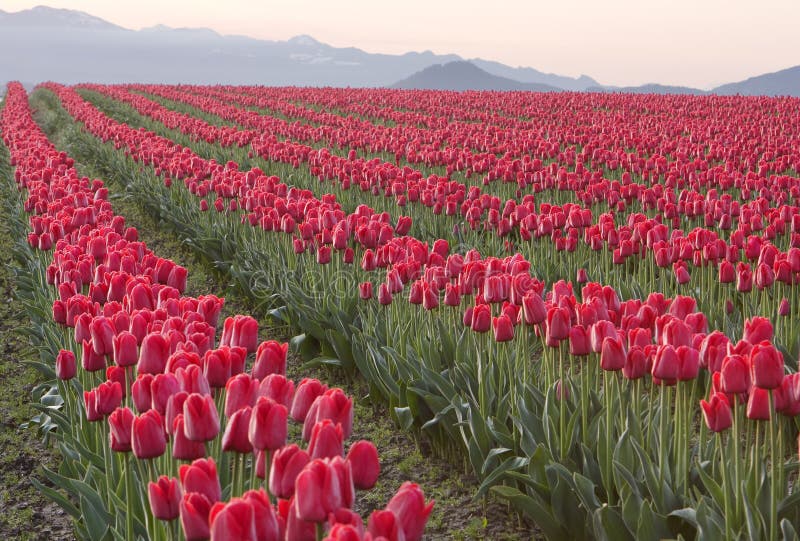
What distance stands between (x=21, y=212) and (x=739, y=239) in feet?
28.6

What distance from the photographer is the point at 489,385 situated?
4.48 m

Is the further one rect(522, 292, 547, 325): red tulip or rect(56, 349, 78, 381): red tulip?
rect(522, 292, 547, 325): red tulip

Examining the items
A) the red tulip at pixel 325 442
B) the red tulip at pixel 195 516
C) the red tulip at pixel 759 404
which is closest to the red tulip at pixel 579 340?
the red tulip at pixel 759 404

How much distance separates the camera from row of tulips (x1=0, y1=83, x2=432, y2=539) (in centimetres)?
175

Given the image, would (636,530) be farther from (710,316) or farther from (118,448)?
(710,316)

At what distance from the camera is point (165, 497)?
86.4 inches

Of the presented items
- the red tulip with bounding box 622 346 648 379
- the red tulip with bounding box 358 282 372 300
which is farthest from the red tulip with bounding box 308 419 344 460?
the red tulip with bounding box 358 282 372 300

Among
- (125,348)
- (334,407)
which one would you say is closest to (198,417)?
(334,407)

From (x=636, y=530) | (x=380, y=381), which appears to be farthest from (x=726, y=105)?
(x=636, y=530)

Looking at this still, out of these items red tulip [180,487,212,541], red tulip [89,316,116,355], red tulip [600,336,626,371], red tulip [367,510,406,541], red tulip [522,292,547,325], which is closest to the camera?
red tulip [367,510,406,541]

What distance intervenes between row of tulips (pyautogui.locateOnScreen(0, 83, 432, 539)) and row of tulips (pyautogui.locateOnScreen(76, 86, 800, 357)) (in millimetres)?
3276

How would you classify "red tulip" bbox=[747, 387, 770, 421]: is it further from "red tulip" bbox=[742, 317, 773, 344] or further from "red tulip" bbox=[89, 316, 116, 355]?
"red tulip" bbox=[89, 316, 116, 355]

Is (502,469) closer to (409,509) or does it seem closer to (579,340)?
(579,340)

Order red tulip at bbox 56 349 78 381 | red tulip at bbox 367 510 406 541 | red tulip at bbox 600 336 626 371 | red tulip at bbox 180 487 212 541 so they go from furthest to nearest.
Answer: red tulip at bbox 56 349 78 381, red tulip at bbox 600 336 626 371, red tulip at bbox 180 487 212 541, red tulip at bbox 367 510 406 541
